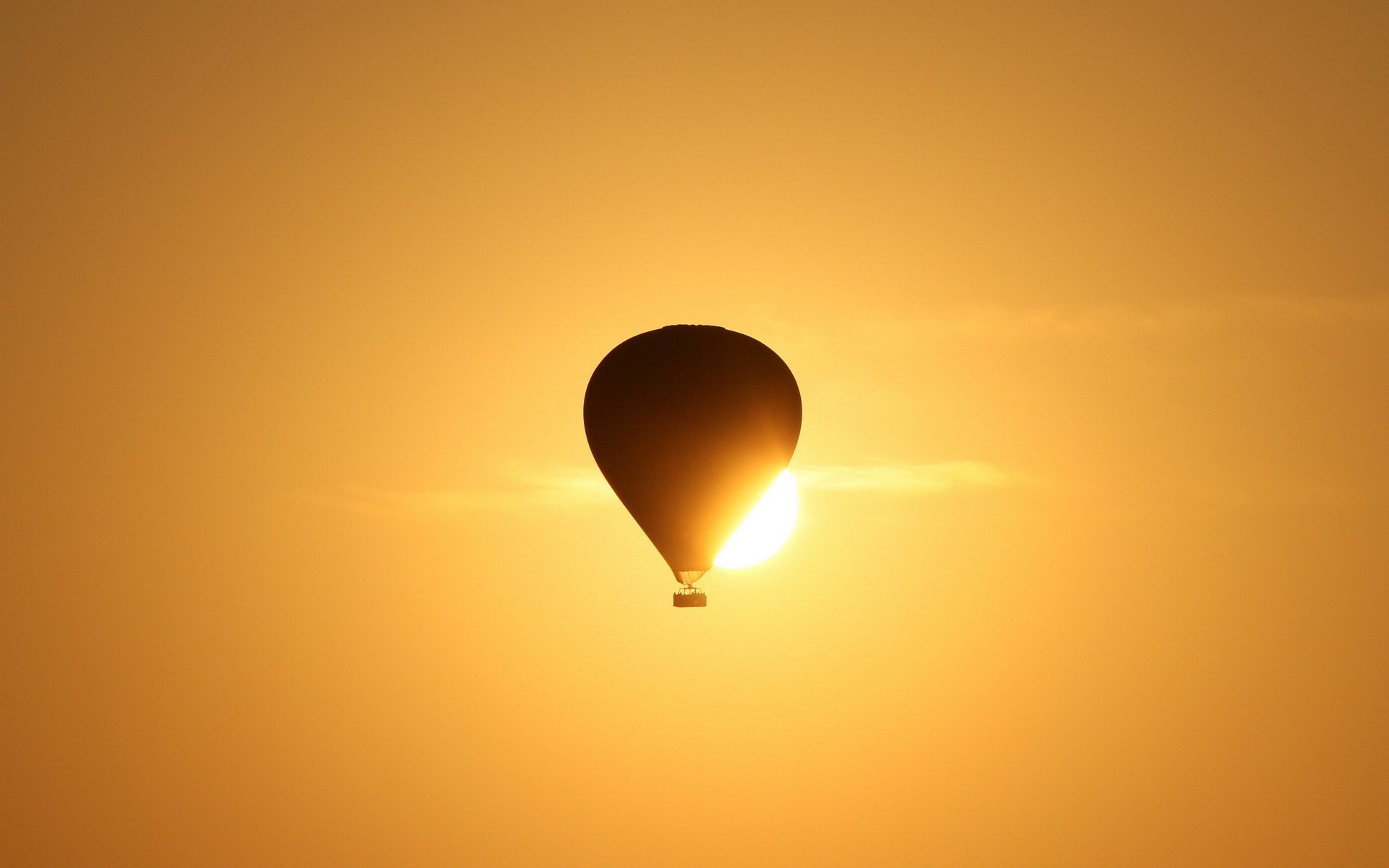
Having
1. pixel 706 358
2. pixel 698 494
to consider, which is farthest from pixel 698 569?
pixel 706 358

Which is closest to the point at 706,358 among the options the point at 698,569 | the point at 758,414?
the point at 758,414

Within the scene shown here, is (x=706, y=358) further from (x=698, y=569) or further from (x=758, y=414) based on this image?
(x=698, y=569)

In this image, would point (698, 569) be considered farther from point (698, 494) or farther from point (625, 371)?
point (625, 371)

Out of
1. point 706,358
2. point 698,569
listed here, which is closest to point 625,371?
point 706,358

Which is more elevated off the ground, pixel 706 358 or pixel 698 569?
pixel 706 358
